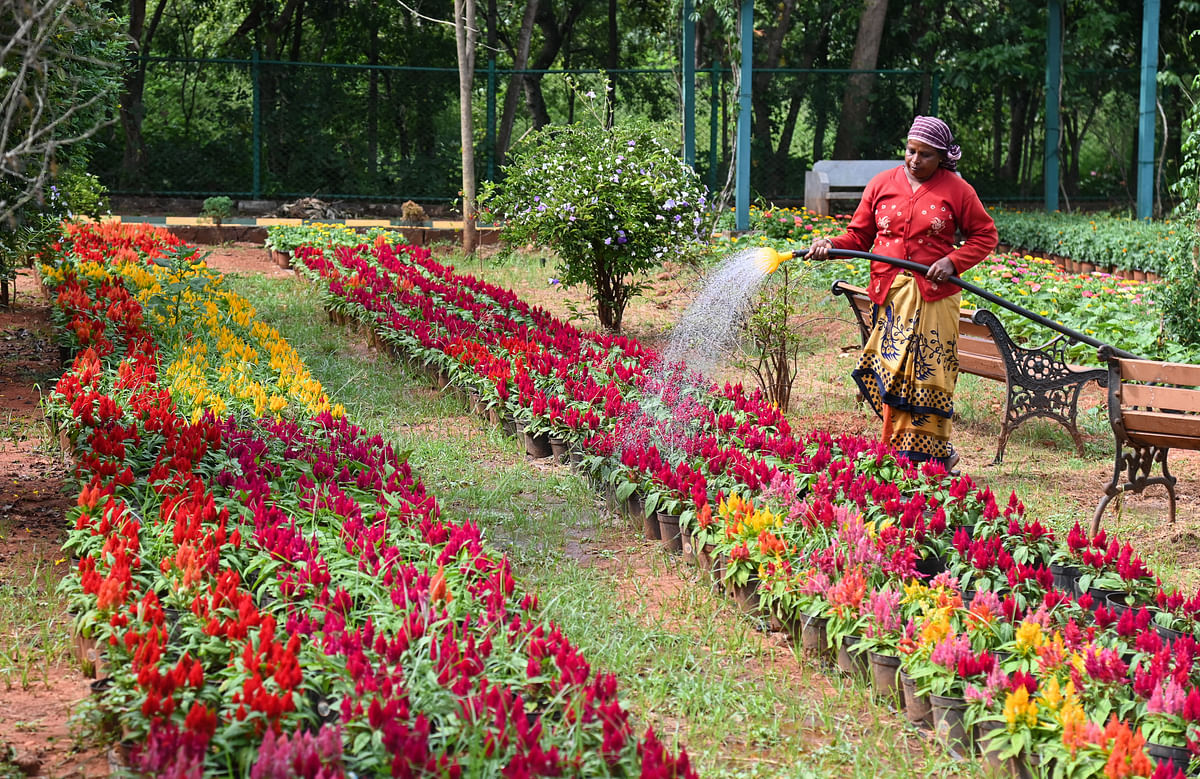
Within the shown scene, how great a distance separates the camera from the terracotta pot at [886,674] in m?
3.58

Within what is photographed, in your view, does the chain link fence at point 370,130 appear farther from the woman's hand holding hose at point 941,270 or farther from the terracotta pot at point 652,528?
the terracotta pot at point 652,528

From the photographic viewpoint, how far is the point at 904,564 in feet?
13.0

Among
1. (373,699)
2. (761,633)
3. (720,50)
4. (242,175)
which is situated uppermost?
(720,50)

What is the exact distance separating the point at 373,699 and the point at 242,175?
1606 centimetres

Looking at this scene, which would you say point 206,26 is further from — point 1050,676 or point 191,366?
point 1050,676

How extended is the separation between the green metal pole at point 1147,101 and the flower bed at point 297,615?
12.7 meters

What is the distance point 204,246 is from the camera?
14273mm

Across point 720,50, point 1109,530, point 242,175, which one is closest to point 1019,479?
Answer: point 1109,530

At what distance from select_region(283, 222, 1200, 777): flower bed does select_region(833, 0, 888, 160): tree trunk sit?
39.8ft

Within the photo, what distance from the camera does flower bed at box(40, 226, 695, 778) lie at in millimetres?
2762

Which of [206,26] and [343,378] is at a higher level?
[206,26]

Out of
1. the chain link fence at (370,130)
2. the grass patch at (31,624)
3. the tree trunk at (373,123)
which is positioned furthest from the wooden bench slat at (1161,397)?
the tree trunk at (373,123)

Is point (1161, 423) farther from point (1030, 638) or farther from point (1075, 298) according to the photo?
point (1075, 298)

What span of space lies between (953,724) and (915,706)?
0.17 metres
